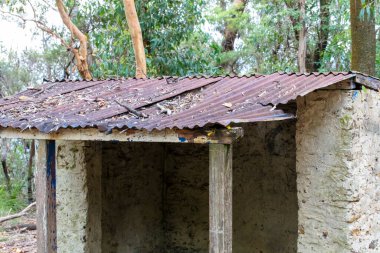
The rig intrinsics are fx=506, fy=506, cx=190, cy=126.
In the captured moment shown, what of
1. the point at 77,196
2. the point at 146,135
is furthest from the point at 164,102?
the point at 77,196

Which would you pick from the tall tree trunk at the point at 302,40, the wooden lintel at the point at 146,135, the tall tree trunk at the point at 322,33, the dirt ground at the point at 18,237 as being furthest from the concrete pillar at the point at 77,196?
the tall tree trunk at the point at 322,33

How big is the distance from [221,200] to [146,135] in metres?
0.84

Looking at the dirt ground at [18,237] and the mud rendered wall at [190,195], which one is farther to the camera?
the dirt ground at [18,237]

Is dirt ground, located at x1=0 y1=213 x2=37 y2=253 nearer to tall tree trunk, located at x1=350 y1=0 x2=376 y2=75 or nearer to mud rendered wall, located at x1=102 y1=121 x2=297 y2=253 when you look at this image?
mud rendered wall, located at x1=102 y1=121 x2=297 y2=253

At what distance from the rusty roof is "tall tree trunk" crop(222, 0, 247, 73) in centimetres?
1035

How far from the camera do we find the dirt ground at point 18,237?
26.4 ft

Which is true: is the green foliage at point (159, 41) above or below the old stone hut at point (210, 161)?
above

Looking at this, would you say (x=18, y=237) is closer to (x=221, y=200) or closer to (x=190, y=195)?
(x=190, y=195)

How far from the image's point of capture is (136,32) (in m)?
10.4

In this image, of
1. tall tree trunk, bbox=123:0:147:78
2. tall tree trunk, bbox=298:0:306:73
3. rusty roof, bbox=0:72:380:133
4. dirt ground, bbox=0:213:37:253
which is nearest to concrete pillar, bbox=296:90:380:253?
rusty roof, bbox=0:72:380:133

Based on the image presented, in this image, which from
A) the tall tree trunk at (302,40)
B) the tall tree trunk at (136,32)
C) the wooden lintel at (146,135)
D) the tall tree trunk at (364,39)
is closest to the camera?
the wooden lintel at (146,135)

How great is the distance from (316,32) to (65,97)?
30.6 ft

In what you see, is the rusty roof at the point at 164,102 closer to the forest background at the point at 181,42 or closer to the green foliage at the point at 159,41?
the forest background at the point at 181,42

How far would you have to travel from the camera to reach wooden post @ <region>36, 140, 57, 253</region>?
17.2 feet
